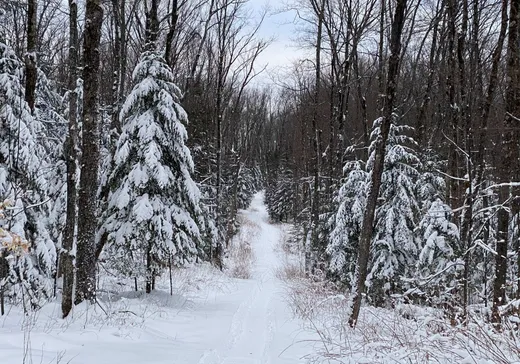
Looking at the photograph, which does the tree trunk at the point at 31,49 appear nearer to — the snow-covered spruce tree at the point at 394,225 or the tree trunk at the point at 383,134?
the tree trunk at the point at 383,134

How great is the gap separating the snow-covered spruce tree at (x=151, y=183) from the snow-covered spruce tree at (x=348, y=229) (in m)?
5.11

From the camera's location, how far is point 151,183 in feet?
30.8

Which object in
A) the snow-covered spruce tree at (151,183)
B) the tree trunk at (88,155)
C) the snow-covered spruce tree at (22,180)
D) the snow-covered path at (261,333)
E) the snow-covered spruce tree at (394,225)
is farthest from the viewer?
the snow-covered spruce tree at (394,225)

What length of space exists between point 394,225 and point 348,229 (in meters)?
1.77

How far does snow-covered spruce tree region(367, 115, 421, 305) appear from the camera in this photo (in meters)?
11.5

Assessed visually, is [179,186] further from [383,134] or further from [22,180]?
[383,134]

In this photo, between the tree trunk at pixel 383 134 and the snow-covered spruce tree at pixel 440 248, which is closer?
the tree trunk at pixel 383 134

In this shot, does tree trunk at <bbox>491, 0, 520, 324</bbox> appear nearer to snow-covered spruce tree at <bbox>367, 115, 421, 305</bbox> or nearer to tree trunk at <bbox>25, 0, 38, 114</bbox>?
snow-covered spruce tree at <bbox>367, 115, 421, 305</bbox>

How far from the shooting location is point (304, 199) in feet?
113

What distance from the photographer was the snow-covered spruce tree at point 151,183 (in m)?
9.02

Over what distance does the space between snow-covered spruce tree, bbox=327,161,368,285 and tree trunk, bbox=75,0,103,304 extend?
8014 mm

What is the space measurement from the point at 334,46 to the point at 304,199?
19.9m

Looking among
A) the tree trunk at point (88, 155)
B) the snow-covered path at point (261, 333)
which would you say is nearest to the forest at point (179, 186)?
the tree trunk at point (88, 155)

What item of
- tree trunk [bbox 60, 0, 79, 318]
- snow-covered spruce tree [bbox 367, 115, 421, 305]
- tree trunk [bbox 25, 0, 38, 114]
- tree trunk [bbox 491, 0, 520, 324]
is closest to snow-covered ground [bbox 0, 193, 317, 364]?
A: tree trunk [bbox 60, 0, 79, 318]
